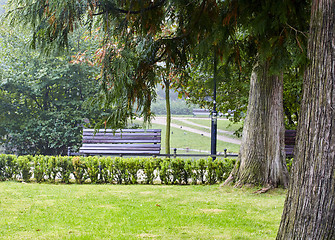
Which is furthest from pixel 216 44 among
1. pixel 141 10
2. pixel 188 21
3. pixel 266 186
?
pixel 266 186

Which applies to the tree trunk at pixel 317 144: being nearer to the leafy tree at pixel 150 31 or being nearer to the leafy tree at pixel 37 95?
the leafy tree at pixel 150 31

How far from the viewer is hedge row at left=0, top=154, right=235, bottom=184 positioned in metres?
8.63

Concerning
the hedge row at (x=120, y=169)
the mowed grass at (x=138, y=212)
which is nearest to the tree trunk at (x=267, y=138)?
the mowed grass at (x=138, y=212)

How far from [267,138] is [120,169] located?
362 cm

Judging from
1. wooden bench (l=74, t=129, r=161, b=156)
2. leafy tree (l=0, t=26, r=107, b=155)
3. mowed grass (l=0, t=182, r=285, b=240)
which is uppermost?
leafy tree (l=0, t=26, r=107, b=155)

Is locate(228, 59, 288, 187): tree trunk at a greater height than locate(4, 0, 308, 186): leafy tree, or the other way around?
locate(4, 0, 308, 186): leafy tree

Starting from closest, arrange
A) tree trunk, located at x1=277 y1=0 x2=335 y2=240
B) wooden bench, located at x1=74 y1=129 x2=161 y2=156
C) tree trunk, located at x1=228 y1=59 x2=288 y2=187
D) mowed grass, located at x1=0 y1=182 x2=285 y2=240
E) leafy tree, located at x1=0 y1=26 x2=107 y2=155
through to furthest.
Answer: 1. tree trunk, located at x1=277 y1=0 x2=335 y2=240
2. mowed grass, located at x1=0 y1=182 x2=285 y2=240
3. tree trunk, located at x1=228 y1=59 x2=288 y2=187
4. wooden bench, located at x1=74 y1=129 x2=161 y2=156
5. leafy tree, located at x1=0 y1=26 x2=107 y2=155

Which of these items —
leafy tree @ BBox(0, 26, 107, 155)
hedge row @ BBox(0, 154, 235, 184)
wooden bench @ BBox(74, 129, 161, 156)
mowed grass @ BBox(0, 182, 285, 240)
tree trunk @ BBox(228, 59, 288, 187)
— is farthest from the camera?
leafy tree @ BBox(0, 26, 107, 155)

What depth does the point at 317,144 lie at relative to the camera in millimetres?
3260

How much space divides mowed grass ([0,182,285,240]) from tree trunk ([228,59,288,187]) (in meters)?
0.36

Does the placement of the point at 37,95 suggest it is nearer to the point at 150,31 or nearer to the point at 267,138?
the point at 267,138

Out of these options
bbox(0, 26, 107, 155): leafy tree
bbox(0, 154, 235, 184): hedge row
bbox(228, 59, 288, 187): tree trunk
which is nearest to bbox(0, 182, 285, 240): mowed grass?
bbox(228, 59, 288, 187): tree trunk

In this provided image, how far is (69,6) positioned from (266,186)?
5328 mm

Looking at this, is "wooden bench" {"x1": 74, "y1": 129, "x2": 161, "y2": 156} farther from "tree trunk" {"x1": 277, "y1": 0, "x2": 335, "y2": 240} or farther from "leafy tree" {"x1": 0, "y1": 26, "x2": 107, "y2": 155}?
"tree trunk" {"x1": 277, "y1": 0, "x2": 335, "y2": 240}
